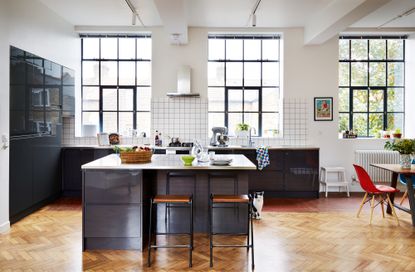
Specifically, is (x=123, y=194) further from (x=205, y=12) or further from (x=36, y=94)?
(x=205, y=12)

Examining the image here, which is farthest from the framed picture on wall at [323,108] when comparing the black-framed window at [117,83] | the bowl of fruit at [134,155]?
the bowl of fruit at [134,155]

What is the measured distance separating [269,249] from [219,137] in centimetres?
287

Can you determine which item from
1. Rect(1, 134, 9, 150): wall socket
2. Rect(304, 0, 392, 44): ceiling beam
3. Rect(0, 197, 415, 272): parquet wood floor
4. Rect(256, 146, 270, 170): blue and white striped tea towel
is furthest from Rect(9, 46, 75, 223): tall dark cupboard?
Rect(304, 0, 392, 44): ceiling beam

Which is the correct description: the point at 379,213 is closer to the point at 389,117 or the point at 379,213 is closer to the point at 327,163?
the point at 327,163

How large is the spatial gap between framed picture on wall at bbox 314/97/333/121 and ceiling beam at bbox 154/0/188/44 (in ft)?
9.03

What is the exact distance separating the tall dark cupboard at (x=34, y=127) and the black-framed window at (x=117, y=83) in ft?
2.91

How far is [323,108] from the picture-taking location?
21.4 ft

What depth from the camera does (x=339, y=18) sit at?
4852mm

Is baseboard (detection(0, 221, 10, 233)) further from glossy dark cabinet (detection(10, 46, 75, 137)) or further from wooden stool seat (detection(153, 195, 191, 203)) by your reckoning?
wooden stool seat (detection(153, 195, 191, 203))

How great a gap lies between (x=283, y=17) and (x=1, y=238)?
5278 mm

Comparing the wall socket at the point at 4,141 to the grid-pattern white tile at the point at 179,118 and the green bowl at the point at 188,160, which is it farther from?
the grid-pattern white tile at the point at 179,118

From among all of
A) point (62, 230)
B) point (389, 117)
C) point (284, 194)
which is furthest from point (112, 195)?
point (389, 117)

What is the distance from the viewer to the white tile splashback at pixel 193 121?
6.52 meters

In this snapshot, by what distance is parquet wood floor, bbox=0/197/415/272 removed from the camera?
3.10 meters
